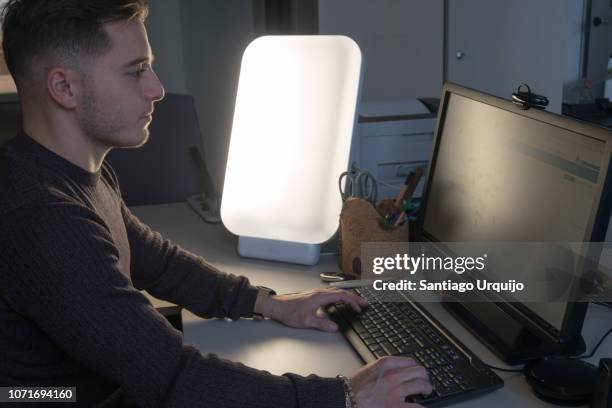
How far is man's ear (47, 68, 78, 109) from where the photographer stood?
109cm

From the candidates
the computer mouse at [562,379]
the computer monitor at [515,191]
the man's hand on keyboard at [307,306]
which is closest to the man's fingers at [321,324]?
the man's hand on keyboard at [307,306]

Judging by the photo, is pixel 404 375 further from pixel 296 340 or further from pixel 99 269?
pixel 99 269

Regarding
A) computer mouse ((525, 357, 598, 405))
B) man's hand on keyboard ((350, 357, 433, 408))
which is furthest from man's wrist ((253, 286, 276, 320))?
computer mouse ((525, 357, 598, 405))

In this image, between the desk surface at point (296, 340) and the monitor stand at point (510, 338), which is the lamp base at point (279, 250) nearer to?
the desk surface at point (296, 340)

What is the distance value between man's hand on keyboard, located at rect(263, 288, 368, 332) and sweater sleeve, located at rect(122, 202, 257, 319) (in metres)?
0.05

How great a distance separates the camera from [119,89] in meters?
1.14

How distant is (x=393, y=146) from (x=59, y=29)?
2.92 ft

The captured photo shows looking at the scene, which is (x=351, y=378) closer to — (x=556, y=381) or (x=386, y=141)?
(x=556, y=381)

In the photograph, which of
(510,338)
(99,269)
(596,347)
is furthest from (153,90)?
(596,347)

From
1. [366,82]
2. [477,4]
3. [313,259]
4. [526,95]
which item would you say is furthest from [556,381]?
[477,4]

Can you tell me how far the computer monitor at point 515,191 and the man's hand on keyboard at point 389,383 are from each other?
19cm

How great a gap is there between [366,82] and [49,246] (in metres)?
1.98

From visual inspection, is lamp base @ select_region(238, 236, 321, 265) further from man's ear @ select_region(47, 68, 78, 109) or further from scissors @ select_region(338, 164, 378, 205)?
man's ear @ select_region(47, 68, 78, 109)

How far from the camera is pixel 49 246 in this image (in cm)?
93
